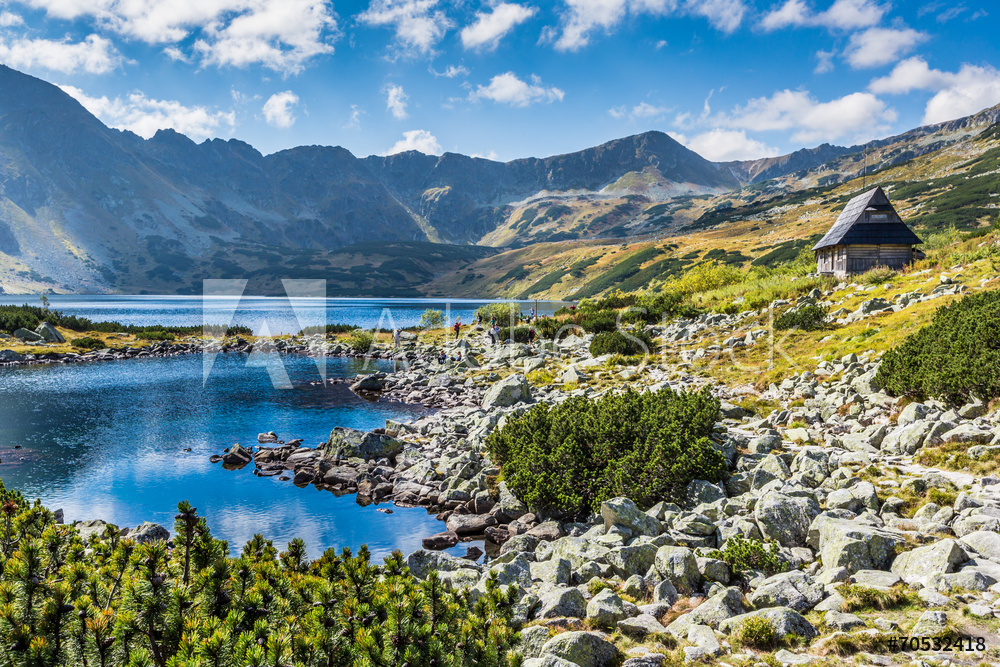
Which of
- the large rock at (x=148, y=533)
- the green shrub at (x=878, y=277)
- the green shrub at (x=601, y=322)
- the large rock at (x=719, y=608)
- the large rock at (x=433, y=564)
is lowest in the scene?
the large rock at (x=148, y=533)

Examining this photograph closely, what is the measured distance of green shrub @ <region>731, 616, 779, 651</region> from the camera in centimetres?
627

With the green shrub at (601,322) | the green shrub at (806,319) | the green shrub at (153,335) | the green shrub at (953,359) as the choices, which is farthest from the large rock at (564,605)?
the green shrub at (153,335)

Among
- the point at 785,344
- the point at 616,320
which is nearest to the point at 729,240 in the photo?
the point at 616,320

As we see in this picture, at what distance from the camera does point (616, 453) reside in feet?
45.8

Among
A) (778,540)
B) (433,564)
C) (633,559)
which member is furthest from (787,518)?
(433,564)

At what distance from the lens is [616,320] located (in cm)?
4088

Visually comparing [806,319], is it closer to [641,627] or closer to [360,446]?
[360,446]

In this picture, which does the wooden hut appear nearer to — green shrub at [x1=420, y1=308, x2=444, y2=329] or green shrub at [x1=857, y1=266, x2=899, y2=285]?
green shrub at [x1=857, y1=266, x2=899, y2=285]

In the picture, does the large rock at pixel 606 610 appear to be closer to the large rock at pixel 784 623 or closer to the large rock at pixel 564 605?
the large rock at pixel 564 605

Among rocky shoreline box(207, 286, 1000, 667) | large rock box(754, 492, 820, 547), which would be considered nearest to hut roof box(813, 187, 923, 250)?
rocky shoreline box(207, 286, 1000, 667)

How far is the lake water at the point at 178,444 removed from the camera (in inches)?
636

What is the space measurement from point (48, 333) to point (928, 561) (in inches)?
2840

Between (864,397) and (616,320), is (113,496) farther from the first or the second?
(616,320)

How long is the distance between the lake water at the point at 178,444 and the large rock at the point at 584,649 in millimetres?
7979
